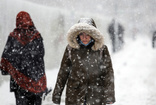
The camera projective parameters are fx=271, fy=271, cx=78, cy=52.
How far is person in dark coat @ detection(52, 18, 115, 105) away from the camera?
315cm

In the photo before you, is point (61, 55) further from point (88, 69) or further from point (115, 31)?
point (88, 69)

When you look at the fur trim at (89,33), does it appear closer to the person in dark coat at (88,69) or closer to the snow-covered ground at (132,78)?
the person in dark coat at (88,69)

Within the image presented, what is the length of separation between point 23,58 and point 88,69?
102 centimetres

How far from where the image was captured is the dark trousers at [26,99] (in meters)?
3.71

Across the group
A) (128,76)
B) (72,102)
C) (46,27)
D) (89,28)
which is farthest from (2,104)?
(128,76)

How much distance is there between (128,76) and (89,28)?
719 centimetres

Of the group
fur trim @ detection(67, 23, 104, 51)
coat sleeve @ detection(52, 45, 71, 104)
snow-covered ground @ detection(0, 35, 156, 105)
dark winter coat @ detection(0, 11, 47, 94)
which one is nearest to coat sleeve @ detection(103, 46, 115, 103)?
fur trim @ detection(67, 23, 104, 51)

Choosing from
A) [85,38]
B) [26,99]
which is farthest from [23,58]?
[85,38]

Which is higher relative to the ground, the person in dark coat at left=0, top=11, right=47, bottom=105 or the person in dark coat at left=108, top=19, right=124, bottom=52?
the person in dark coat at left=108, top=19, right=124, bottom=52

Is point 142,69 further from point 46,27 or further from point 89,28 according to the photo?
point 89,28

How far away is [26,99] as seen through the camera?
3.76 metres

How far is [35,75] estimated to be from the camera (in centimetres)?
374

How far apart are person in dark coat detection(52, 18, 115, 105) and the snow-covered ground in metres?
2.80

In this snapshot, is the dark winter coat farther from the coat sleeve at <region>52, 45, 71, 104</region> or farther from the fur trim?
the fur trim
